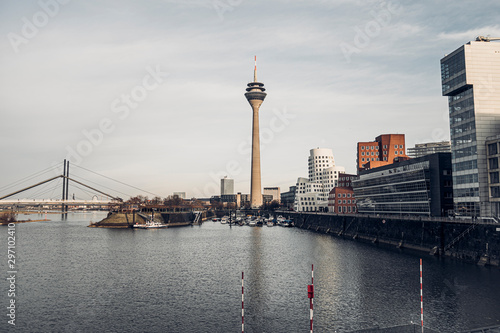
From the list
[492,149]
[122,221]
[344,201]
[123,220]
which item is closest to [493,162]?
[492,149]

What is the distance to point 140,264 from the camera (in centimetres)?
6312

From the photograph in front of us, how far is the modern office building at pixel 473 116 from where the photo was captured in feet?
245

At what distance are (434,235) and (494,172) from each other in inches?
711

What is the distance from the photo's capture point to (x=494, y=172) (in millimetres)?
72188

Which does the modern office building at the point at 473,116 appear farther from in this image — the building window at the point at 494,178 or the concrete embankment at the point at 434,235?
the concrete embankment at the point at 434,235

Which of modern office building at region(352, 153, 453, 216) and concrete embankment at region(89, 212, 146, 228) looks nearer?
modern office building at region(352, 153, 453, 216)

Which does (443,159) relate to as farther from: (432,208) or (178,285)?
(178,285)

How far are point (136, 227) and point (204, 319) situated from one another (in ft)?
438

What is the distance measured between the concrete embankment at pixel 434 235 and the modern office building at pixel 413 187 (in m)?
12.2

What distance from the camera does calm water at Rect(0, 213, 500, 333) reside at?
3200 centimetres

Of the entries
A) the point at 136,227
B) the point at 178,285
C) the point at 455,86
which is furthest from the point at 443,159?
the point at 136,227

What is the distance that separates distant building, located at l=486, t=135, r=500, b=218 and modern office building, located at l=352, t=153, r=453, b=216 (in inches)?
554

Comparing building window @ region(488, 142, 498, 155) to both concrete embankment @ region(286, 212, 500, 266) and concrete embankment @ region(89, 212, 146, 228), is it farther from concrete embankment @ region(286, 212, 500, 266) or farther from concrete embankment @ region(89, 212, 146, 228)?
concrete embankment @ region(89, 212, 146, 228)

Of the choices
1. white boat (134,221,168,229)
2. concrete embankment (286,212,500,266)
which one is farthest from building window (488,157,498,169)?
white boat (134,221,168,229)
